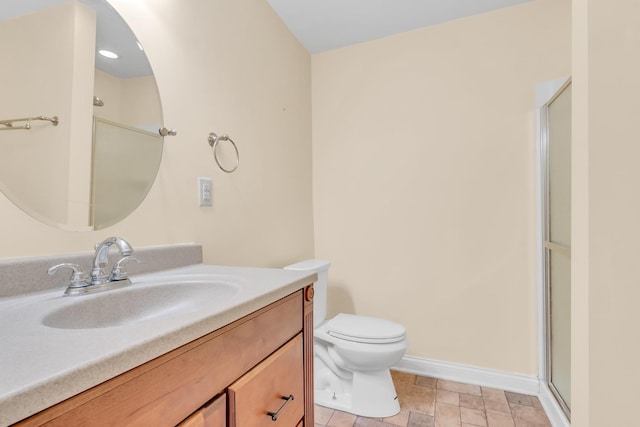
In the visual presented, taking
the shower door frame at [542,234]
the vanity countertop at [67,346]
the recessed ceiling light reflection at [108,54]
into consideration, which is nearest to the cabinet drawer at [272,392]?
the vanity countertop at [67,346]

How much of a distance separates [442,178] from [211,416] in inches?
71.2

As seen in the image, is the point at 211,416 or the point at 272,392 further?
the point at 272,392

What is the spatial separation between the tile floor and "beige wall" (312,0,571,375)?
0.57 feet

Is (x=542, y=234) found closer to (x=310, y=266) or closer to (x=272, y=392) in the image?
(x=310, y=266)

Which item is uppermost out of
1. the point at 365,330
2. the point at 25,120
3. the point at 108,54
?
the point at 108,54

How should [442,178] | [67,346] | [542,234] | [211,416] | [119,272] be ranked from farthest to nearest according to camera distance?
[442,178], [542,234], [119,272], [211,416], [67,346]

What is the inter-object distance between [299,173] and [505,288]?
148 cm

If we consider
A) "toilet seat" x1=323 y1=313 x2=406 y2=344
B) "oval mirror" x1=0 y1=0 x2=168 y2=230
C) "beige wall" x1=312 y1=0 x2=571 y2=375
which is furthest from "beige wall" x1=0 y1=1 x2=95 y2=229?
"beige wall" x1=312 y1=0 x2=571 y2=375

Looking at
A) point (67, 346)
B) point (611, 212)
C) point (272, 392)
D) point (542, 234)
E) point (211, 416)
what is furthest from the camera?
point (542, 234)

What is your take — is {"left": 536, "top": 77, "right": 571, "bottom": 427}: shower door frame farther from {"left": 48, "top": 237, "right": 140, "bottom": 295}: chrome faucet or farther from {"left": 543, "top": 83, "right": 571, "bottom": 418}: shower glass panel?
{"left": 48, "top": 237, "right": 140, "bottom": 295}: chrome faucet

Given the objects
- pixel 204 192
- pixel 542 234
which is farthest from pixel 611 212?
pixel 204 192

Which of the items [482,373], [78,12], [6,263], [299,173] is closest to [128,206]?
[6,263]

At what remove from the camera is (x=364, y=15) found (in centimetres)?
187

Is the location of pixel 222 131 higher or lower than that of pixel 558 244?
higher
